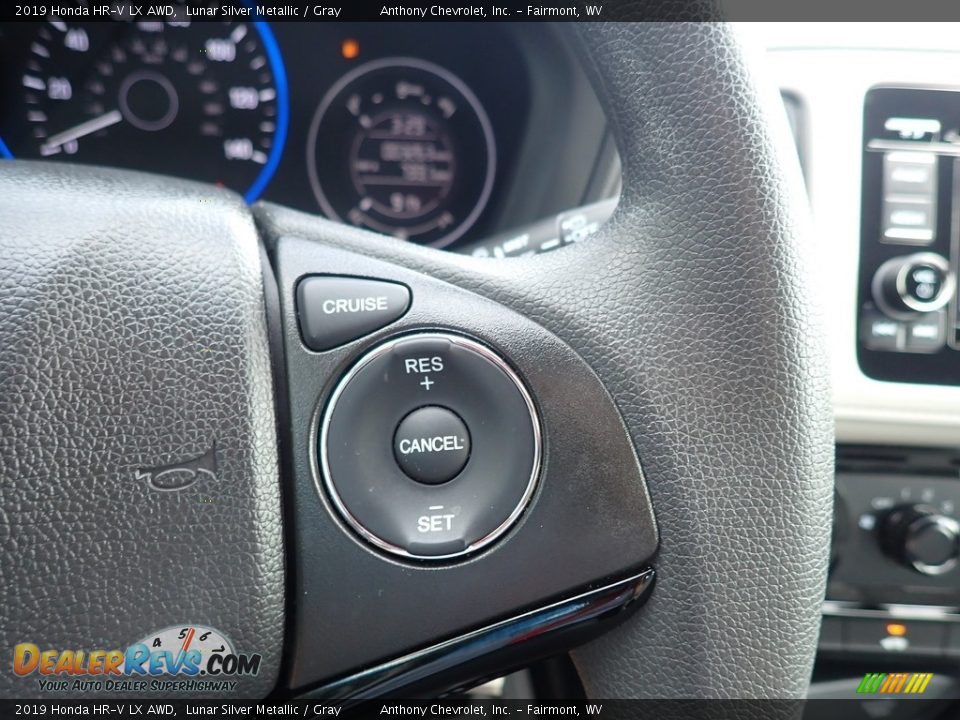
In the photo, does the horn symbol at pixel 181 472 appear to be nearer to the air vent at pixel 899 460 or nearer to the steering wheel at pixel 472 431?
the steering wheel at pixel 472 431

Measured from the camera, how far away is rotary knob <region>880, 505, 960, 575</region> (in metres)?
1.05

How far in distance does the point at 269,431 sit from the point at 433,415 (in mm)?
102

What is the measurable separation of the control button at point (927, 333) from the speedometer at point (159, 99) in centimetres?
93

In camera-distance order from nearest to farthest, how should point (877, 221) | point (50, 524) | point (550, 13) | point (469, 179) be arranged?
point (50, 524) → point (550, 13) → point (877, 221) → point (469, 179)

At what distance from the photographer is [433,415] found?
22.7 inches

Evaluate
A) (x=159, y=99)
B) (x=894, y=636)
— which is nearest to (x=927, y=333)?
(x=894, y=636)

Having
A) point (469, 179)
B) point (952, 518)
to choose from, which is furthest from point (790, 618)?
point (469, 179)

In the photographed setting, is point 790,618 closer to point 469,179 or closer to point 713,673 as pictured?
point 713,673

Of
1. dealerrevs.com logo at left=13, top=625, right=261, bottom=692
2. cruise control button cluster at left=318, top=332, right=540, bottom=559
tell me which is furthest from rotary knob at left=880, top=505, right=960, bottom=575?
dealerrevs.com logo at left=13, top=625, right=261, bottom=692

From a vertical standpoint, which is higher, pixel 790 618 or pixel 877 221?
pixel 877 221

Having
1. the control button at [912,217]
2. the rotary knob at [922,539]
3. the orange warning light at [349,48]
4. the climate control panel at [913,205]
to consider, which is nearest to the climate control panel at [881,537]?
the rotary knob at [922,539]

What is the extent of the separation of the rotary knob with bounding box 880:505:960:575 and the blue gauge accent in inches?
39.1

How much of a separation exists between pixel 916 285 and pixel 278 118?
0.93 meters

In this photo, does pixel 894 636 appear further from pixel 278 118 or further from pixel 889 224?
pixel 278 118
